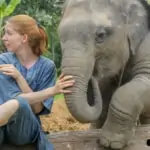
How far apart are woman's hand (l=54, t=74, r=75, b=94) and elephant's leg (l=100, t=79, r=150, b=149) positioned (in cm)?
47

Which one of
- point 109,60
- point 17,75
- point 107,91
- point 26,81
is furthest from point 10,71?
point 107,91

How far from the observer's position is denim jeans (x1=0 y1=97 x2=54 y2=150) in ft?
12.2

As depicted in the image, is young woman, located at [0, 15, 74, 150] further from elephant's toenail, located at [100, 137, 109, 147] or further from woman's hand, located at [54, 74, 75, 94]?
elephant's toenail, located at [100, 137, 109, 147]

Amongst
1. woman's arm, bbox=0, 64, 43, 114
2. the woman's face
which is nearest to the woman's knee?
woman's arm, bbox=0, 64, 43, 114

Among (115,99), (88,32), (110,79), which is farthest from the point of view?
(110,79)

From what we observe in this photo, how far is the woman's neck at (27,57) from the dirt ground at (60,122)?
7.75 feet

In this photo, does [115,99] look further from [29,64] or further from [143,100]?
[29,64]

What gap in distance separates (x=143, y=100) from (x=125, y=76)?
0.29 meters

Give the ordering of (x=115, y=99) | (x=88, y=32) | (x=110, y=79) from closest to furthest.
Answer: (x=88, y=32) → (x=115, y=99) → (x=110, y=79)

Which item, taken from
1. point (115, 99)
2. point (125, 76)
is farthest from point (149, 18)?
point (115, 99)

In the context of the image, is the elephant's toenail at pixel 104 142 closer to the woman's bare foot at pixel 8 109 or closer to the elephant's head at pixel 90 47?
the elephant's head at pixel 90 47

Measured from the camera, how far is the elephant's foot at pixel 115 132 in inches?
161

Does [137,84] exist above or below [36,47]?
below

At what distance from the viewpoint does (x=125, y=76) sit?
4371mm
